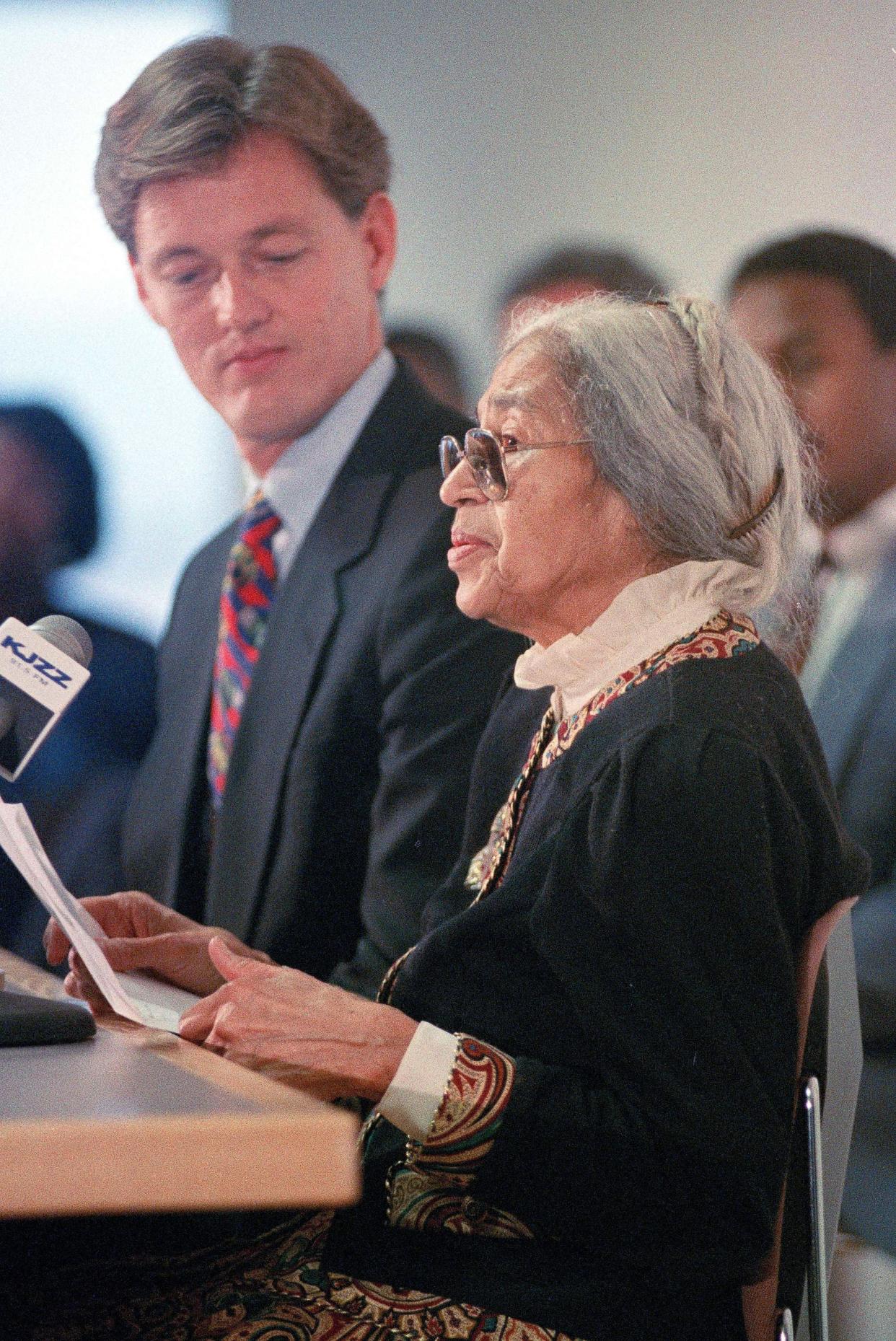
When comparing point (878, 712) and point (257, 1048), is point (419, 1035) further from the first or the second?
point (878, 712)

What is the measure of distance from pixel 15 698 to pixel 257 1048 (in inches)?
14.0

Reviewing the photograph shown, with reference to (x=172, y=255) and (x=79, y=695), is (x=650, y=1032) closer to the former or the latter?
(x=79, y=695)

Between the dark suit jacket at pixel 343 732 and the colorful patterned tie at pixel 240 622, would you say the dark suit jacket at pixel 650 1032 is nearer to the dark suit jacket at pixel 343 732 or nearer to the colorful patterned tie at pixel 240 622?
the dark suit jacket at pixel 343 732

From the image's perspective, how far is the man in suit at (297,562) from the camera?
79.3 inches

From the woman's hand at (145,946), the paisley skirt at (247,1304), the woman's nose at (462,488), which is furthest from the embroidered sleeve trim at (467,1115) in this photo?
the woman's nose at (462,488)

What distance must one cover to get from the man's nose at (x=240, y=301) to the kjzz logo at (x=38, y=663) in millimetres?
900

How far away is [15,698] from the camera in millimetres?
1307

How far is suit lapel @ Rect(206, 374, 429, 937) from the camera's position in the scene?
82.5 inches

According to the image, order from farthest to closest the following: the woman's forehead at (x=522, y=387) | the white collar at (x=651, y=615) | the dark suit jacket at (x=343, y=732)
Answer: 1. the dark suit jacket at (x=343, y=732)
2. the woman's forehead at (x=522, y=387)
3. the white collar at (x=651, y=615)

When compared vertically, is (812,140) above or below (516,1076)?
above

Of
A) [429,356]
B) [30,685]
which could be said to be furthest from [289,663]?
[30,685]

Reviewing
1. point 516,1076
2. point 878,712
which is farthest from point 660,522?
point 878,712

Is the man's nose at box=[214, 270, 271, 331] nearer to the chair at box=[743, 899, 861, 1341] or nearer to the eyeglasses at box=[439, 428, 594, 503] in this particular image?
the eyeglasses at box=[439, 428, 594, 503]

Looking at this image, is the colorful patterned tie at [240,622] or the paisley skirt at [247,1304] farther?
the colorful patterned tie at [240,622]
